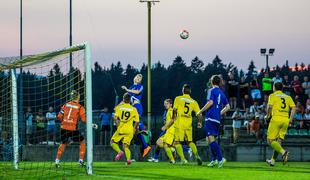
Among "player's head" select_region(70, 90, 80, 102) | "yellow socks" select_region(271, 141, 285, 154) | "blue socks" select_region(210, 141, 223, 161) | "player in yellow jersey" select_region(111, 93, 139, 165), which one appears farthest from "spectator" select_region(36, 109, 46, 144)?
"blue socks" select_region(210, 141, 223, 161)

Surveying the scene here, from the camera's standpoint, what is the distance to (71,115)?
64.0 feet

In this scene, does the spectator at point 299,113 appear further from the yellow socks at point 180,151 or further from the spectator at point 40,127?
the spectator at point 40,127

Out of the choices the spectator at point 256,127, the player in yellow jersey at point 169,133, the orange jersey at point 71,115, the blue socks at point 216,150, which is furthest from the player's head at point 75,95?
the spectator at point 256,127

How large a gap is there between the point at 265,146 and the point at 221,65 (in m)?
63.2

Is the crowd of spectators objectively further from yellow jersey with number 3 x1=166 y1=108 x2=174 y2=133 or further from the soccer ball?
yellow jersey with number 3 x1=166 y1=108 x2=174 y2=133

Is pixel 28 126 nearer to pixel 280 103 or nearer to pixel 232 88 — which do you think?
pixel 232 88

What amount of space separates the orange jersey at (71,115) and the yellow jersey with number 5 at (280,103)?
4.81m

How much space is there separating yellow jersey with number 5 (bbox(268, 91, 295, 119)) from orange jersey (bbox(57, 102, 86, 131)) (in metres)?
4.81

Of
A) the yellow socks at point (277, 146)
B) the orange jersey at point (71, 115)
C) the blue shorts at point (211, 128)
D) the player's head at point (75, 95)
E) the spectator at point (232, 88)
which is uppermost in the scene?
the spectator at point (232, 88)

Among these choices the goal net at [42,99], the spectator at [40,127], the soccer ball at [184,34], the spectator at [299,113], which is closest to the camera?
the goal net at [42,99]

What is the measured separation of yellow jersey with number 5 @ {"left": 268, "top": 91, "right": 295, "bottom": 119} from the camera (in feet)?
65.5

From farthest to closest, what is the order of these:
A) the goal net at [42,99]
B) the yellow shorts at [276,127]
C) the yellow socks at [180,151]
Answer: the yellow socks at [180,151], the yellow shorts at [276,127], the goal net at [42,99]

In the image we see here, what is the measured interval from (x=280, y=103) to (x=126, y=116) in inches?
162

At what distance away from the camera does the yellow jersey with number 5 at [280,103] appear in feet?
65.5
